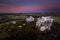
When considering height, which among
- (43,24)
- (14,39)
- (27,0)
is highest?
(27,0)

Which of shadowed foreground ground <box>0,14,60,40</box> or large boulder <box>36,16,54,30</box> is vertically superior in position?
large boulder <box>36,16,54,30</box>

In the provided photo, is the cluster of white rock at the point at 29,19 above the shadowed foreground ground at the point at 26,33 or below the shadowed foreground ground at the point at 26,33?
above

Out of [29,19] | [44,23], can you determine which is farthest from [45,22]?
[29,19]

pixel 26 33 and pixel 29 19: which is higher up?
pixel 29 19

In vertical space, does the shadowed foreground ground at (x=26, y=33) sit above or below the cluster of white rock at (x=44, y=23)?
below

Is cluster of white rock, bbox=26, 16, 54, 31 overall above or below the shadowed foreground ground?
above

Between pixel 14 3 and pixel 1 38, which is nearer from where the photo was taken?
pixel 1 38

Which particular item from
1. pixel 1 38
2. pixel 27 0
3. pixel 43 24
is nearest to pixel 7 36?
pixel 1 38

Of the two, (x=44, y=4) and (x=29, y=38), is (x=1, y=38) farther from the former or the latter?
(x=44, y=4)

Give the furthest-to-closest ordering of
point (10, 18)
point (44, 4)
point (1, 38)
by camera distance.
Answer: point (44, 4) → point (10, 18) → point (1, 38)

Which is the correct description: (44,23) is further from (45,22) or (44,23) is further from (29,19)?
(29,19)

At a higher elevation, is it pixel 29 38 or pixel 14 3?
pixel 14 3
